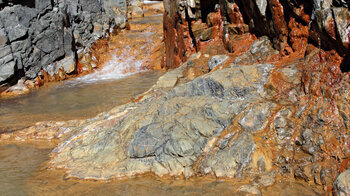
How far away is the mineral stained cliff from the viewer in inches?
179

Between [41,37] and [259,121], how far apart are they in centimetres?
1350

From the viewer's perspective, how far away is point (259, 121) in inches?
202

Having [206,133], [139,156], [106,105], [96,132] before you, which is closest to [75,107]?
[106,105]

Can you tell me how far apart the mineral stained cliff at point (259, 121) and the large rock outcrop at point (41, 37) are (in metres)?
8.80

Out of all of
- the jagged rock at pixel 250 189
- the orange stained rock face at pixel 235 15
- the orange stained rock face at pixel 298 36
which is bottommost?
the jagged rock at pixel 250 189

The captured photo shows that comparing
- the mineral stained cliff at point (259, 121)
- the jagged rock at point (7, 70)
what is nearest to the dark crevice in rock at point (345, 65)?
the mineral stained cliff at point (259, 121)

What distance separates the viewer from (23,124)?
350 inches

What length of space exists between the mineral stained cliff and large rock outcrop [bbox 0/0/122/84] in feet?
28.9

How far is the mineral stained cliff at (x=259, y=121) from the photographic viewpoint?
4.54 meters

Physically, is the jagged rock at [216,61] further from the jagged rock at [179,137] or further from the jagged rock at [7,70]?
the jagged rock at [7,70]

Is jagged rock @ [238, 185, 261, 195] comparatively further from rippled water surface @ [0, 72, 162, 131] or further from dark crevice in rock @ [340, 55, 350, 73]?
rippled water surface @ [0, 72, 162, 131]

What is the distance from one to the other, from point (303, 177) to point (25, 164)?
17.4 ft

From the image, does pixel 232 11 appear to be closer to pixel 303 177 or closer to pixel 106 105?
pixel 106 105

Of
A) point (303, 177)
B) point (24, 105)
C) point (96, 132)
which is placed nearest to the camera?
point (303, 177)
